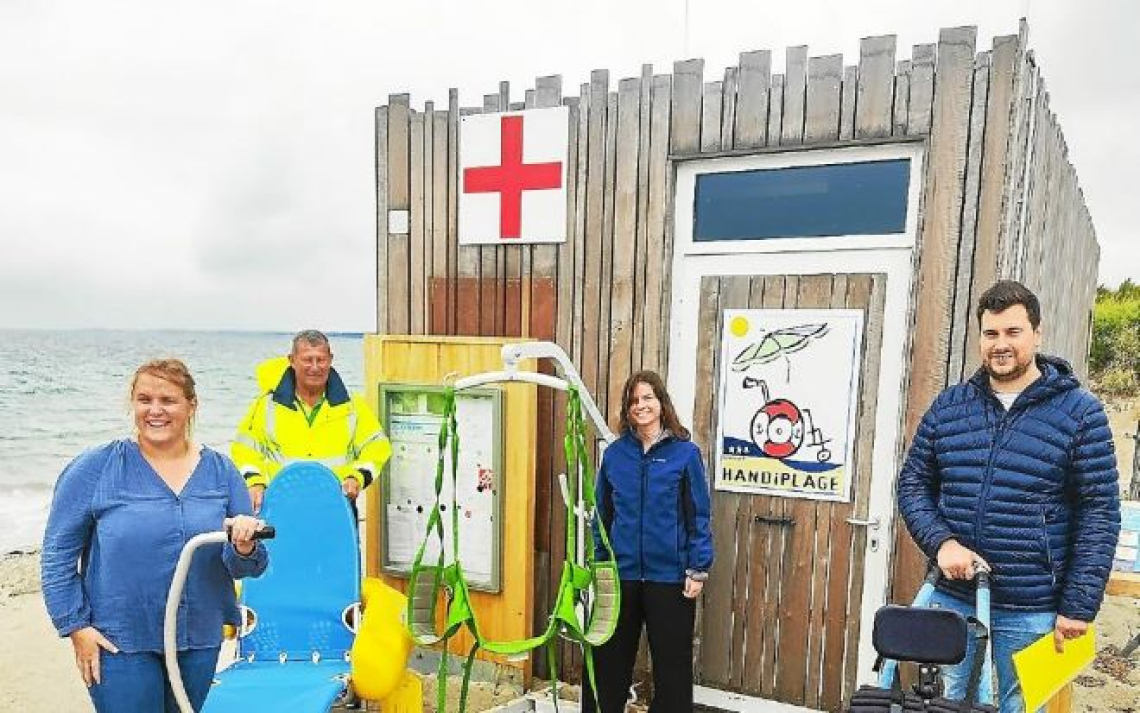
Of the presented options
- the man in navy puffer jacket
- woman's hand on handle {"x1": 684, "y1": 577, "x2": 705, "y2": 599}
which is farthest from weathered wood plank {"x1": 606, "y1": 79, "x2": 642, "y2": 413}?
the man in navy puffer jacket

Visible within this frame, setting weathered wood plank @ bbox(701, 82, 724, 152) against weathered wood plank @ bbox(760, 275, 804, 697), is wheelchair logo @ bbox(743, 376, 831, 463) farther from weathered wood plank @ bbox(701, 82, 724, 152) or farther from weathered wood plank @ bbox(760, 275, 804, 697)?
weathered wood plank @ bbox(701, 82, 724, 152)

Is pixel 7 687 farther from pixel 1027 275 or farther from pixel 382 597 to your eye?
pixel 1027 275

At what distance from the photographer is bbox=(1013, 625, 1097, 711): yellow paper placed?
1.85 metres

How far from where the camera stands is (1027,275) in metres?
2.93

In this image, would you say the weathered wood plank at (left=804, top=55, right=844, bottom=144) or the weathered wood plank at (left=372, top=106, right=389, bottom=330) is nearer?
the weathered wood plank at (left=804, top=55, right=844, bottom=144)

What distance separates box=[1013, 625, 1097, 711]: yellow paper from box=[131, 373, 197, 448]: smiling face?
2295 mm

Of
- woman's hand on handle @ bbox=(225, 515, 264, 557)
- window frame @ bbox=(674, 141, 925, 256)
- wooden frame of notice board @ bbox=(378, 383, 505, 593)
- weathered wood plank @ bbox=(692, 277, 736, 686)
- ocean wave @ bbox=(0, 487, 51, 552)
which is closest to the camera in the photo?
woman's hand on handle @ bbox=(225, 515, 264, 557)

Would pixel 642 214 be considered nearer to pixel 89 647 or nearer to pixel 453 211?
pixel 453 211

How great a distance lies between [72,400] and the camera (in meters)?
21.0

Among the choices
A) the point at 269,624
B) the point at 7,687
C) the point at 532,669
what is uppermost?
the point at 269,624

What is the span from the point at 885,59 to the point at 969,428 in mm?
1473

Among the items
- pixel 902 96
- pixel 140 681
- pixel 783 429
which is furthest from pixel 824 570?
pixel 140 681

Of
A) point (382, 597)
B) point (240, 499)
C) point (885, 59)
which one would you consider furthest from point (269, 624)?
point (885, 59)

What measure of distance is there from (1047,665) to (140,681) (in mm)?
2366
